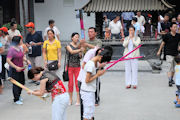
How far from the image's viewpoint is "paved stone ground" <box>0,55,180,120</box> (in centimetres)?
632

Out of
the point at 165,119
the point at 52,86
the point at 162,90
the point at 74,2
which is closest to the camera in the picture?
the point at 52,86

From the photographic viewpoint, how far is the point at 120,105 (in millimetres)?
7008

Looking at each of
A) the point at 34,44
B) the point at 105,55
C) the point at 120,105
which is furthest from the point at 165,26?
the point at 105,55

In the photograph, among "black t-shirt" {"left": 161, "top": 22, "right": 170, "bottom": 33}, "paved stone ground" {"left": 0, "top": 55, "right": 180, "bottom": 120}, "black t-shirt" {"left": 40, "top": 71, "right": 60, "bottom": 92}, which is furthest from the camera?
"black t-shirt" {"left": 161, "top": 22, "right": 170, "bottom": 33}

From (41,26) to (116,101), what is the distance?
43.6 feet

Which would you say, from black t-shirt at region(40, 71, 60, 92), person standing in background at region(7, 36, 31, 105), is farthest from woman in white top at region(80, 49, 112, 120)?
person standing in background at region(7, 36, 31, 105)

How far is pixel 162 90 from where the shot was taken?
27.0 ft

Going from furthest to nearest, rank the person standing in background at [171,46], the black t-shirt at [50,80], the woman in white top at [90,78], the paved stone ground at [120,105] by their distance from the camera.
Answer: the person standing in background at [171,46]
the paved stone ground at [120,105]
the woman in white top at [90,78]
the black t-shirt at [50,80]

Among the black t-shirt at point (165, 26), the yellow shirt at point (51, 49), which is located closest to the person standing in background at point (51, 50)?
the yellow shirt at point (51, 49)

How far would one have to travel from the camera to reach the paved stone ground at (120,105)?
632cm

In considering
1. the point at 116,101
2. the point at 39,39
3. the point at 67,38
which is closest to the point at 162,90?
the point at 116,101

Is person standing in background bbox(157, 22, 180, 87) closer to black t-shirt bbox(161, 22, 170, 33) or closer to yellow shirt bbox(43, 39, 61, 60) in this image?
yellow shirt bbox(43, 39, 61, 60)

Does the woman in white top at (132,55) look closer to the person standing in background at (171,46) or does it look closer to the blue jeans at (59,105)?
the person standing in background at (171,46)

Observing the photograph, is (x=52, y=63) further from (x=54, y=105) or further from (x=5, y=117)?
(x=54, y=105)
